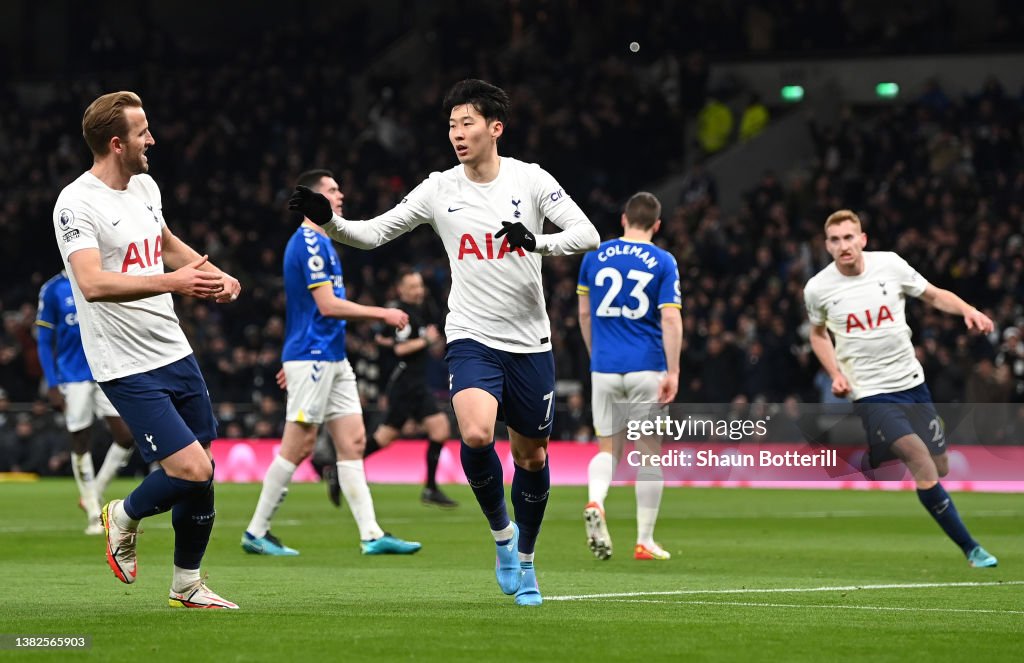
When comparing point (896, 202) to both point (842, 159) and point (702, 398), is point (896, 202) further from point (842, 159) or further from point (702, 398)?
point (702, 398)

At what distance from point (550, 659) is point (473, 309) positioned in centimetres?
250

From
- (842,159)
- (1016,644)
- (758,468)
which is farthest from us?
(842,159)

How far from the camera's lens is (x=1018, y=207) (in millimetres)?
27281

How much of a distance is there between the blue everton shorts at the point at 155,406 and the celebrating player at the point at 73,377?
742cm

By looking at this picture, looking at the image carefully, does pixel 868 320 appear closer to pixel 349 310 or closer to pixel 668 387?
pixel 668 387

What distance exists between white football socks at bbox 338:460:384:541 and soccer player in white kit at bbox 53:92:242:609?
4302 mm

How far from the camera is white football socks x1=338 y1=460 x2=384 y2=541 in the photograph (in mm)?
12602

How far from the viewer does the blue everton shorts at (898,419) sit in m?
12.0

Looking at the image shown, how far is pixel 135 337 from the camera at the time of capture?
8.08 m

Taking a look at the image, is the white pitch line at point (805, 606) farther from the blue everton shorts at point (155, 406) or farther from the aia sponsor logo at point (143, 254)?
the aia sponsor logo at point (143, 254)

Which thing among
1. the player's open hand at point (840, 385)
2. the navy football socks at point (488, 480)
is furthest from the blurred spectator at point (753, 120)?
the navy football socks at point (488, 480)

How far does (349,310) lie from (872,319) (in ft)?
12.3

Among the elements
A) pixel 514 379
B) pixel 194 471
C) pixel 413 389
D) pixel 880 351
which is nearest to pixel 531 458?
pixel 514 379

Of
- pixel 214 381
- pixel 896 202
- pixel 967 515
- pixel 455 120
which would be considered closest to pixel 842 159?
pixel 896 202
